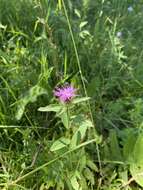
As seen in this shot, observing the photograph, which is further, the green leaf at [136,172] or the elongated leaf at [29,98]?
the elongated leaf at [29,98]

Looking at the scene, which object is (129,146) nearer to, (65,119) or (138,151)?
(138,151)

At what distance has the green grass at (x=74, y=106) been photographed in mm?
1804

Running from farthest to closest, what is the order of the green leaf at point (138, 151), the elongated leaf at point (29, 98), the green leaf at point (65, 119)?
the elongated leaf at point (29, 98) → the green leaf at point (138, 151) → the green leaf at point (65, 119)

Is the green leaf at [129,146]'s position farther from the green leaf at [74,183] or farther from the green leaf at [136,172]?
the green leaf at [74,183]

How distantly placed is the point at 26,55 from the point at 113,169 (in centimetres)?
67

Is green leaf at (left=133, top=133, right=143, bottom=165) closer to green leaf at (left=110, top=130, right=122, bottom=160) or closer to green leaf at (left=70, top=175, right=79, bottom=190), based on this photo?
green leaf at (left=110, top=130, right=122, bottom=160)

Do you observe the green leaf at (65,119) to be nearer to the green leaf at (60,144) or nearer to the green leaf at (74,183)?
the green leaf at (60,144)

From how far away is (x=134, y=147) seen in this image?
1809 mm

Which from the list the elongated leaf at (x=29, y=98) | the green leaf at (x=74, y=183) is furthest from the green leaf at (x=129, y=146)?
the elongated leaf at (x=29, y=98)

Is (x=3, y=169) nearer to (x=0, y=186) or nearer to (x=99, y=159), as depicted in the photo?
(x=0, y=186)

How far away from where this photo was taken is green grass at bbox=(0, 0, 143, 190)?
5.92 ft

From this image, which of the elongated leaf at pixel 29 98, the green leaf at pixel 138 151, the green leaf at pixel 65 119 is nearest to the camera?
the green leaf at pixel 65 119

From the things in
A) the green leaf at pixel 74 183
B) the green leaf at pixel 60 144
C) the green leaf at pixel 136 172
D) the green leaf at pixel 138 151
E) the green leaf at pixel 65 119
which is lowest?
the green leaf at pixel 136 172

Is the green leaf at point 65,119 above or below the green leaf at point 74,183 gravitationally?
above
